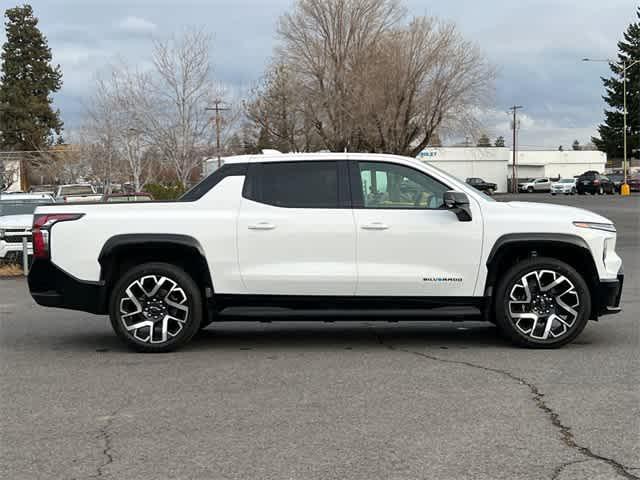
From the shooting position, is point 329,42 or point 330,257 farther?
point 329,42

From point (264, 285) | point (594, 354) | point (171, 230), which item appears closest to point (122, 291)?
point (171, 230)

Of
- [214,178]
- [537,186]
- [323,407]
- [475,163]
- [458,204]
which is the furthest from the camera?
[475,163]

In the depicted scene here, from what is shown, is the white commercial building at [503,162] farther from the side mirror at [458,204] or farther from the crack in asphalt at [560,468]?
the crack in asphalt at [560,468]

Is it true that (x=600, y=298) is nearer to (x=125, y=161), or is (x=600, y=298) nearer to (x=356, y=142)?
(x=125, y=161)

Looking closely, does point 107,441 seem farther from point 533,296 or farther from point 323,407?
point 533,296

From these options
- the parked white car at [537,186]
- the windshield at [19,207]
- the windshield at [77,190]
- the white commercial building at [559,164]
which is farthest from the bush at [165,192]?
the white commercial building at [559,164]

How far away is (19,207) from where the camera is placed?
19141mm

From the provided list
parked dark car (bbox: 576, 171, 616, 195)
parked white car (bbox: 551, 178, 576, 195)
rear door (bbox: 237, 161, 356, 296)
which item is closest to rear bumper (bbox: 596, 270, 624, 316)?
rear door (bbox: 237, 161, 356, 296)

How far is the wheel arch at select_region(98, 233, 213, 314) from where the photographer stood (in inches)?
310

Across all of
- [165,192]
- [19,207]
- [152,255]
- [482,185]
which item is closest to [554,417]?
[152,255]

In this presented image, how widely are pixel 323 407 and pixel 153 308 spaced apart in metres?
2.59

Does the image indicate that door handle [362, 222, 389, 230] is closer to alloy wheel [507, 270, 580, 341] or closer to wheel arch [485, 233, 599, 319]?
wheel arch [485, 233, 599, 319]

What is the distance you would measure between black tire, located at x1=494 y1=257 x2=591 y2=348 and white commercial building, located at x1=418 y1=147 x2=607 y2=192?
2617 inches

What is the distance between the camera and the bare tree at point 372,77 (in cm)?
4766
